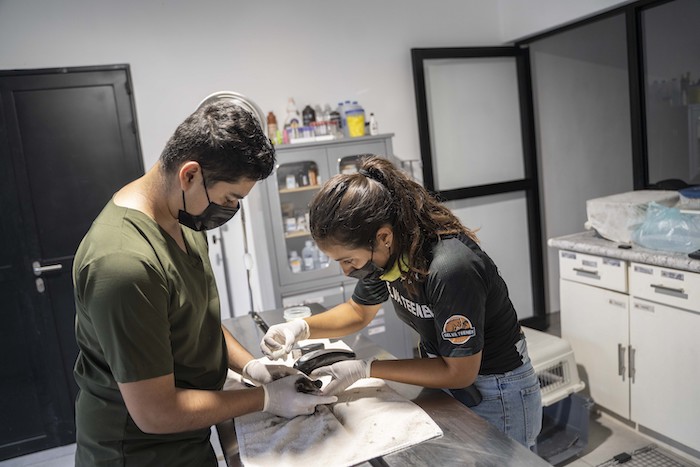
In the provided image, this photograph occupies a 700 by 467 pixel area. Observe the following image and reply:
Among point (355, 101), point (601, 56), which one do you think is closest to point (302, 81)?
point (355, 101)

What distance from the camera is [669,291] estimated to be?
231 centimetres

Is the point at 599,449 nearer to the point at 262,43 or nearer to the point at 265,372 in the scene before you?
the point at 265,372

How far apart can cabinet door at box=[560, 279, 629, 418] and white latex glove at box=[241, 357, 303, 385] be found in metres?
1.93

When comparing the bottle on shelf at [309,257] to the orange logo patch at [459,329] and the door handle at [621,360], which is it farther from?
the orange logo patch at [459,329]

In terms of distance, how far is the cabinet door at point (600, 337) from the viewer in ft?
8.48

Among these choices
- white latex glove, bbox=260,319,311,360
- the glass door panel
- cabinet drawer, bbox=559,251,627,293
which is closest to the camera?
white latex glove, bbox=260,319,311,360

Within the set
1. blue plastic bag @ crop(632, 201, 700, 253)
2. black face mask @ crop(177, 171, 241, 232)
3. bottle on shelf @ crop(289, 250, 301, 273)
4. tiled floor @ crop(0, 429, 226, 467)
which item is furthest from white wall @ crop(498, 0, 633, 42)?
tiled floor @ crop(0, 429, 226, 467)

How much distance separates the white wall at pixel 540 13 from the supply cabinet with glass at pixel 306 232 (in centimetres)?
138

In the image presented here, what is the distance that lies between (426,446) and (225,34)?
2781 mm

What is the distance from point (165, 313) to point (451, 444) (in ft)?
2.22

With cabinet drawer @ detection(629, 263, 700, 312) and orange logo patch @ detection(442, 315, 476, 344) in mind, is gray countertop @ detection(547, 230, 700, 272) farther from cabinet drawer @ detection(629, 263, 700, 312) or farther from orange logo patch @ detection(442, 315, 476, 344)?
orange logo patch @ detection(442, 315, 476, 344)

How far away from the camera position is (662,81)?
9.59 feet

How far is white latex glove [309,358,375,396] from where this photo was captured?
1328 millimetres

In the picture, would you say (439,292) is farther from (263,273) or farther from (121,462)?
(263,273)
